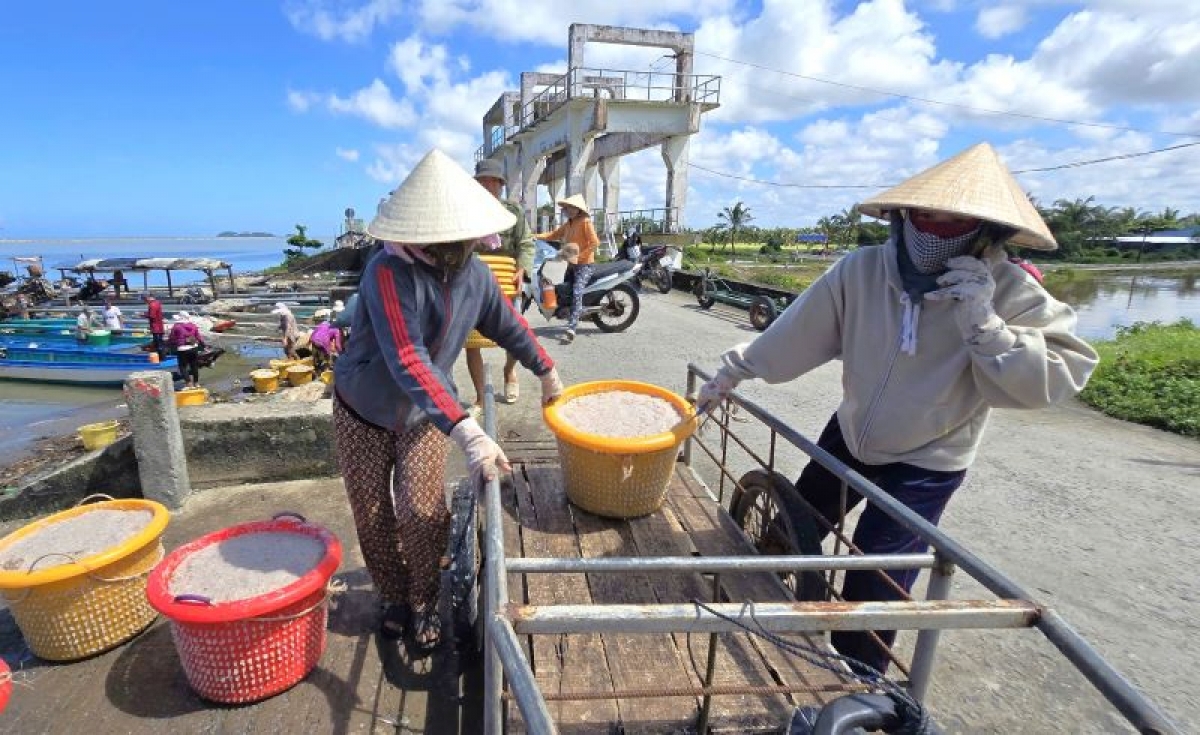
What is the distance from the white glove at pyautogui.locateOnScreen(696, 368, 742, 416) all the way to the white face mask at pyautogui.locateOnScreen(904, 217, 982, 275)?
0.78 metres

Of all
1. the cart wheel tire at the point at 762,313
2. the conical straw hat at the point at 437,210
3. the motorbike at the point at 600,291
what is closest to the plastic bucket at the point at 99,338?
the motorbike at the point at 600,291

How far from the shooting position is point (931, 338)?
202 cm

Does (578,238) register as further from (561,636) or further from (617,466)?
(561,636)

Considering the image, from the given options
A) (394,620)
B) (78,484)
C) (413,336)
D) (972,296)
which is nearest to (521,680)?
(413,336)

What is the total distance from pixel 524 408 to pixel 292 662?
3.42m

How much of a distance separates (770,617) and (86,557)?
270 cm

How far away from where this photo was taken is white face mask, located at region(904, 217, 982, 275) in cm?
196

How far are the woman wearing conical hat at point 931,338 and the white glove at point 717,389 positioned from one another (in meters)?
0.20

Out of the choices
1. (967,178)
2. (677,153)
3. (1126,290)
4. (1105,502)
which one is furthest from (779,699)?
(1126,290)

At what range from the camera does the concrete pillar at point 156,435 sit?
3.77m

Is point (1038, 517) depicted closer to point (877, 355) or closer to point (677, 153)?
point (877, 355)

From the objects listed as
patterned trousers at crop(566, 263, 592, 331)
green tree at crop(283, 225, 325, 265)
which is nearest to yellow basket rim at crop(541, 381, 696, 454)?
→ patterned trousers at crop(566, 263, 592, 331)

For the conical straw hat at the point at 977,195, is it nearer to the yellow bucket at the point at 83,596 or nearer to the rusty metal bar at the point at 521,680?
the rusty metal bar at the point at 521,680

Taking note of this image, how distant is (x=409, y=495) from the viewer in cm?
250
